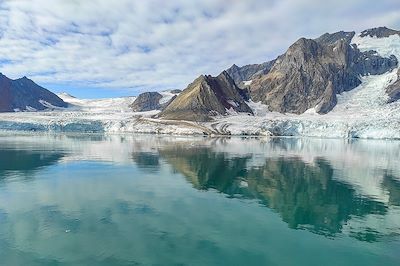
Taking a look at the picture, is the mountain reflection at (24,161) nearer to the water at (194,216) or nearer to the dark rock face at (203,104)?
the water at (194,216)

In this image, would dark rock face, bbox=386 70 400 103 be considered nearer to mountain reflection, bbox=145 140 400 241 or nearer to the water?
mountain reflection, bbox=145 140 400 241

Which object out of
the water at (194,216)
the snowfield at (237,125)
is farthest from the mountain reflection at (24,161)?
the snowfield at (237,125)

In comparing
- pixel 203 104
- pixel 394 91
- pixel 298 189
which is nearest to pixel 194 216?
pixel 298 189

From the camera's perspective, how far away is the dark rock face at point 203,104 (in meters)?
171

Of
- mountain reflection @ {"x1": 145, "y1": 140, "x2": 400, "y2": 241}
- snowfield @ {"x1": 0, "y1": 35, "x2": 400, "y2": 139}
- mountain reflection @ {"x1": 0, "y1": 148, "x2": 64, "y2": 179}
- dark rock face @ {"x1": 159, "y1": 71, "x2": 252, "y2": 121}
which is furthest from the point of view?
dark rock face @ {"x1": 159, "y1": 71, "x2": 252, "y2": 121}

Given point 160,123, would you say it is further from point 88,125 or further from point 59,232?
point 59,232

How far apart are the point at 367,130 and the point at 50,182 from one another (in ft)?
399

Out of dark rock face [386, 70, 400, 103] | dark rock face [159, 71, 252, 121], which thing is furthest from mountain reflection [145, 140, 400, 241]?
dark rock face [386, 70, 400, 103]

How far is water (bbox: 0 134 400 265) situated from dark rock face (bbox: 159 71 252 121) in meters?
124

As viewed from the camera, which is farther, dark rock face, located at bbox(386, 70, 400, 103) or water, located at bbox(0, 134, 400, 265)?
dark rock face, located at bbox(386, 70, 400, 103)

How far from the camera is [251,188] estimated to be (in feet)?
116

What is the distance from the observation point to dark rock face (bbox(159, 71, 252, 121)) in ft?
562

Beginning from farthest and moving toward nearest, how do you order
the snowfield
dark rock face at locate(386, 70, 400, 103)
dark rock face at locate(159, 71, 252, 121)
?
dark rock face at locate(386, 70, 400, 103)
dark rock face at locate(159, 71, 252, 121)
the snowfield

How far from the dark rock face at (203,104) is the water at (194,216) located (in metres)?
124
